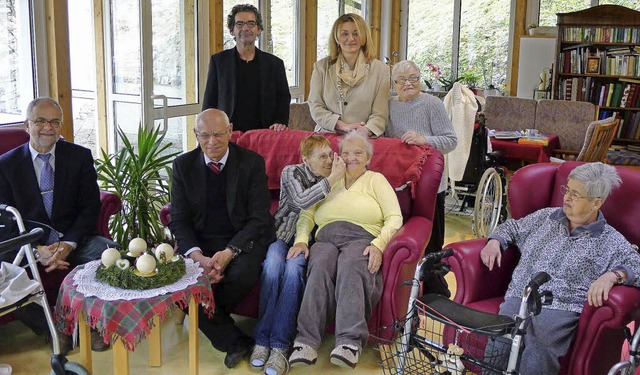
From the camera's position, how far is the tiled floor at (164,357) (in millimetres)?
3047

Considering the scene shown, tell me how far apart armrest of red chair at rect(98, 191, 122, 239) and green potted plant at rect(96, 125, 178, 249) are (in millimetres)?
226

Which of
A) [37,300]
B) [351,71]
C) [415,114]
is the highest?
[351,71]

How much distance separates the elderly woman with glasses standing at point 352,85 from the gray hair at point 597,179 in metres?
1.23

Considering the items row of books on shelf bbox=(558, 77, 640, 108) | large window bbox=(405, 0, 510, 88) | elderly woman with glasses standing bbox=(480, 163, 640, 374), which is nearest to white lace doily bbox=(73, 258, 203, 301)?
elderly woman with glasses standing bbox=(480, 163, 640, 374)

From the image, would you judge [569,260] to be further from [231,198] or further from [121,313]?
[121,313]

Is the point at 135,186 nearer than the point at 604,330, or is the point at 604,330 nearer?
the point at 604,330

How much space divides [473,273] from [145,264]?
132 cm

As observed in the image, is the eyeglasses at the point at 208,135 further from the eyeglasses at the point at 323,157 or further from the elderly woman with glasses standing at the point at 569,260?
the elderly woman with glasses standing at the point at 569,260

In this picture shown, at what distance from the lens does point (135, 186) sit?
3867 millimetres

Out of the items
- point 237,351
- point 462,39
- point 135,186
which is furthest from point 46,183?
point 462,39

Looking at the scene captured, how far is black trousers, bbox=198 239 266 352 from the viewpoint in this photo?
310cm

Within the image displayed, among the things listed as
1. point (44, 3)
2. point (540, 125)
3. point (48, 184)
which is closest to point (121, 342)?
point (48, 184)

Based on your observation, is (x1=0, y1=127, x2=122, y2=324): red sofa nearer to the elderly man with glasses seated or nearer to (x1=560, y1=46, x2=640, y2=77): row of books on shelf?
the elderly man with glasses seated

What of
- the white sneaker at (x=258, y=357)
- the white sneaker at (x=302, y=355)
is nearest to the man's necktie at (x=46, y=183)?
the white sneaker at (x=258, y=357)
